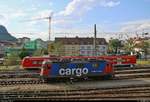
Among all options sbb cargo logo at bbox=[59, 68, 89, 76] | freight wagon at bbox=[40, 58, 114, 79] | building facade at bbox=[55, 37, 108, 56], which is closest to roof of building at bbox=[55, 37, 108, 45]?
building facade at bbox=[55, 37, 108, 56]

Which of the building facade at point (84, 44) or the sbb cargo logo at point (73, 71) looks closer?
the sbb cargo logo at point (73, 71)

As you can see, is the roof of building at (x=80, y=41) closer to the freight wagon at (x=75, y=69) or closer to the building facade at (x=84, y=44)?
the building facade at (x=84, y=44)

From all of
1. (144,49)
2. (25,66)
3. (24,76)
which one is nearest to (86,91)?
(24,76)

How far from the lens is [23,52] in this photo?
79312 mm

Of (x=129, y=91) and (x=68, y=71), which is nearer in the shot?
(x=129, y=91)

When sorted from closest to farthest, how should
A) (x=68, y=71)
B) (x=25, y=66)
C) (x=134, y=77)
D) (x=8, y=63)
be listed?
(x=68, y=71) < (x=134, y=77) < (x=25, y=66) < (x=8, y=63)

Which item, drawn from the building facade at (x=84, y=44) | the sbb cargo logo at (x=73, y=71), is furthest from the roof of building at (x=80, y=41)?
the sbb cargo logo at (x=73, y=71)

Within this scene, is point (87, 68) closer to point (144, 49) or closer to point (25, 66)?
point (25, 66)

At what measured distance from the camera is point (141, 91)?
23703mm

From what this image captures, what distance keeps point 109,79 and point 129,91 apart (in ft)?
28.5

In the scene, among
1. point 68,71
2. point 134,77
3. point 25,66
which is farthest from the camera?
point 25,66

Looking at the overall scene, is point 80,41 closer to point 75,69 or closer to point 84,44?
point 84,44

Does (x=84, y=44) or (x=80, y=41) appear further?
(x=80, y=41)

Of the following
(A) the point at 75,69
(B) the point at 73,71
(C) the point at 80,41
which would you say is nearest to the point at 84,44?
(C) the point at 80,41
